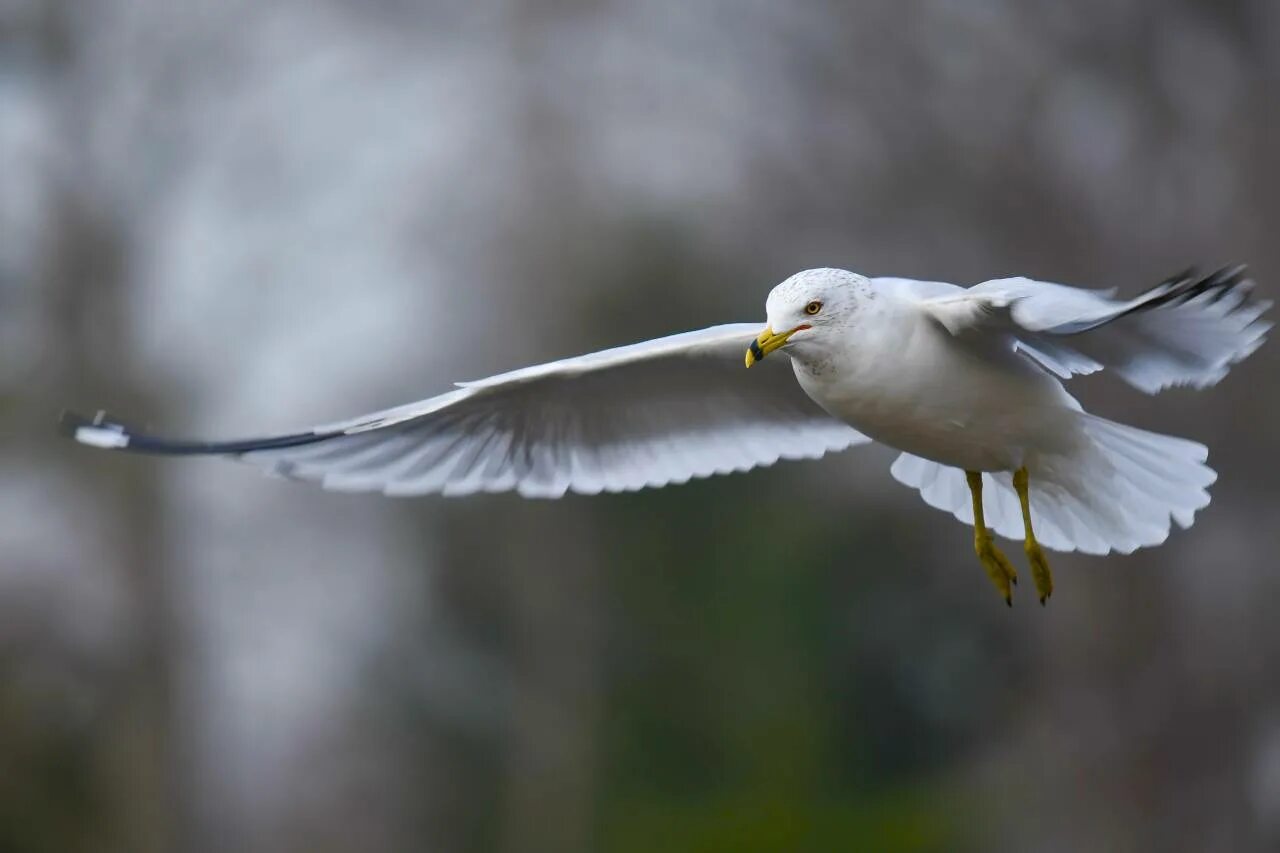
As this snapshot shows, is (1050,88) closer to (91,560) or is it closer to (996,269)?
(996,269)

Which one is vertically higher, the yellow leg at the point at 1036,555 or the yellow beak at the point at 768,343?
the yellow beak at the point at 768,343

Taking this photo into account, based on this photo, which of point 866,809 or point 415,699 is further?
point 415,699

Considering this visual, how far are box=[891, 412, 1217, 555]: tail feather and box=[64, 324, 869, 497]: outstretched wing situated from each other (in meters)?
0.40

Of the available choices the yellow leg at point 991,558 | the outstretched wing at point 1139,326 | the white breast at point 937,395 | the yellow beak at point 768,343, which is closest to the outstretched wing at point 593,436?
the yellow leg at point 991,558

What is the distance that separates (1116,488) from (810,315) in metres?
0.77

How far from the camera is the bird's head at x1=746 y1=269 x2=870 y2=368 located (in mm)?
3227

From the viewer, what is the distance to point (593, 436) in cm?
413

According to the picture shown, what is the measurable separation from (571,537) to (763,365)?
7585 millimetres

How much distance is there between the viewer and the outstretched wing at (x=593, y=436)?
12.8 feet

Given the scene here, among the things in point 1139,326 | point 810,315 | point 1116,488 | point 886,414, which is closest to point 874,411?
point 886,414

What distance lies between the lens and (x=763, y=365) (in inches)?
159

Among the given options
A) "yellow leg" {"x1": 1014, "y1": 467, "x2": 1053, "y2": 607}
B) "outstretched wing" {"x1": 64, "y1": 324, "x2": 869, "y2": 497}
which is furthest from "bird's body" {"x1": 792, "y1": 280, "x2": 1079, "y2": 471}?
"outstretched wing" {"x1": 64, "y1": 324, "x2": 869, "y2": 497}

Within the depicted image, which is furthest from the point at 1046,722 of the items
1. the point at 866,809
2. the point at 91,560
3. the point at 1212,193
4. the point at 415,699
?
the point at 91,560

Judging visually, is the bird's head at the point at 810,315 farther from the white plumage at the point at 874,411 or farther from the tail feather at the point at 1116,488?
the tail feather at the point at 1116,488
